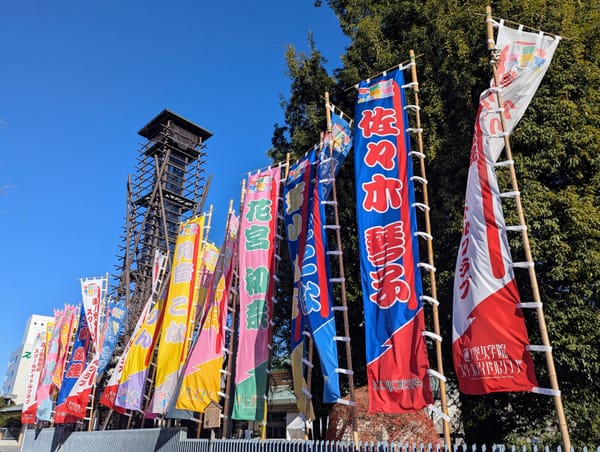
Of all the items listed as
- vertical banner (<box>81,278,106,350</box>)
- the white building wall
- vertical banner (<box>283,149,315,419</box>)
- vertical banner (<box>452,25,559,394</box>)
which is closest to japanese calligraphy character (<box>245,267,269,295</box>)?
vertical banner (<box>283,149,315,419</box>)

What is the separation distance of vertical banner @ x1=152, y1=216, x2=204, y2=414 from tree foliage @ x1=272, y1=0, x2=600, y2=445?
4.58m

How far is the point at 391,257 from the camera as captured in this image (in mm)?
8055

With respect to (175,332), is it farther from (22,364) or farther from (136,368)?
(22,364)

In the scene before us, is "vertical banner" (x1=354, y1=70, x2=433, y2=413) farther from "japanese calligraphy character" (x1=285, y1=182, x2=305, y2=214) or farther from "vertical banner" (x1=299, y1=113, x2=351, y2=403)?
"japanese calligraphy character" (x1=285, y1=182, x2=305, y2=214)

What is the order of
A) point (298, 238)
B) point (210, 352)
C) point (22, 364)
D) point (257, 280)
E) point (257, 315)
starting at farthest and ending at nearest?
1. point (22, 364)
2. point (210, 352)
3. point (257, 280)
4. point (257, 315)
5. point (298, 238)

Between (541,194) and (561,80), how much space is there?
9.47ft

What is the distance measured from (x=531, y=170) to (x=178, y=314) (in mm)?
10118

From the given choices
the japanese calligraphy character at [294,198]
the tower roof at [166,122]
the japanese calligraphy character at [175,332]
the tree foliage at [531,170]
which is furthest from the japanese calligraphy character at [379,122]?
the tower roof at [166,122]

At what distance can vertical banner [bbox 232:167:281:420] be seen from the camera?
1001cm

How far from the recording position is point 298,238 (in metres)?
10.7

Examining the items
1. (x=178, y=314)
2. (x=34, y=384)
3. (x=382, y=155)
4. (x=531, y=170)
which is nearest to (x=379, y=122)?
(x=382, y=155)

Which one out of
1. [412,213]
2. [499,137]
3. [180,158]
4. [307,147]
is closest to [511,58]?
[499,137]

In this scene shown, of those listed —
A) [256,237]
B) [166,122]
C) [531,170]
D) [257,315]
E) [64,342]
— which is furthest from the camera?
[166,122]

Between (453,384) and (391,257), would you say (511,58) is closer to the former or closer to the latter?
(391,257)
